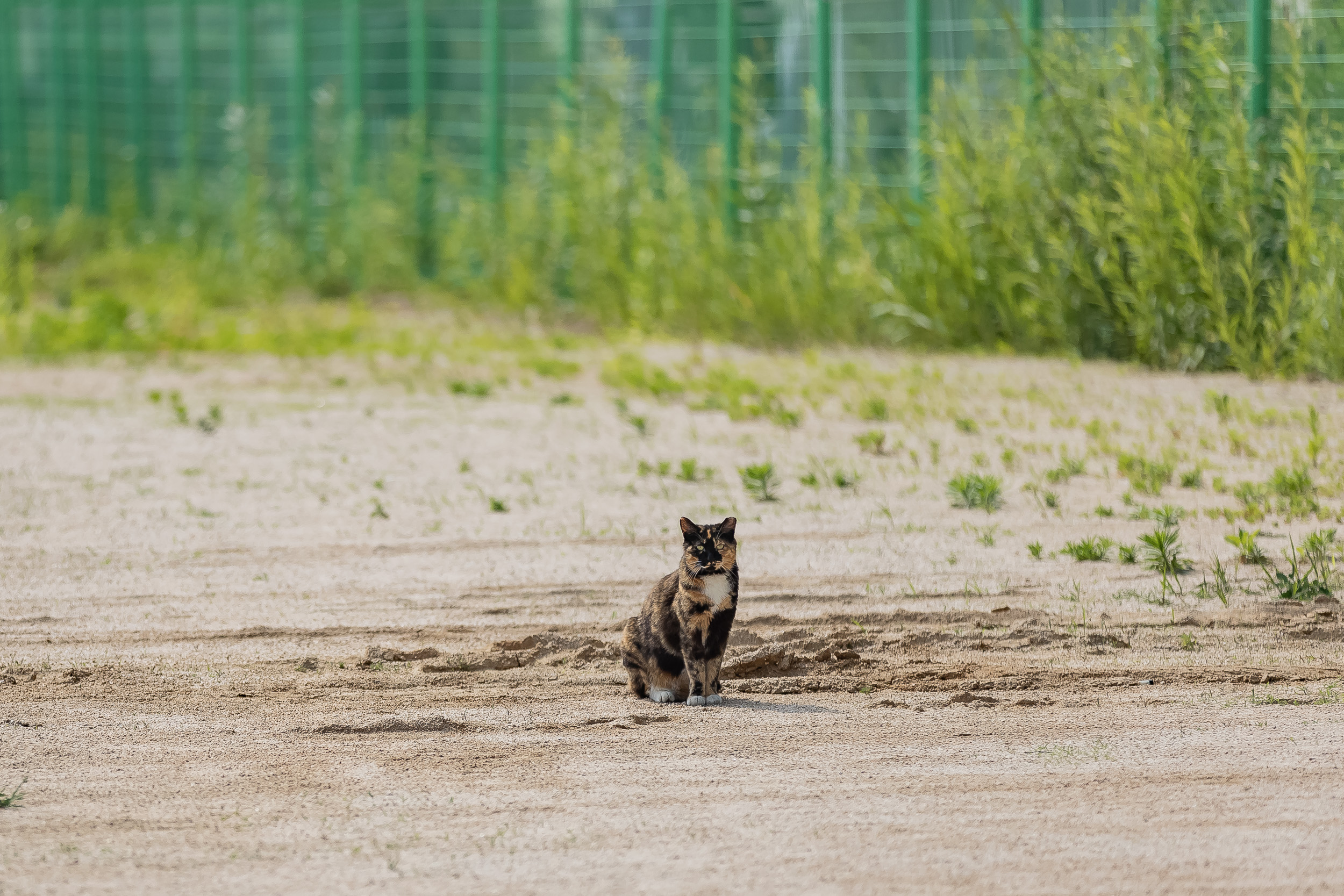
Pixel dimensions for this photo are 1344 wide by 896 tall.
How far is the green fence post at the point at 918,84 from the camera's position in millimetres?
12148

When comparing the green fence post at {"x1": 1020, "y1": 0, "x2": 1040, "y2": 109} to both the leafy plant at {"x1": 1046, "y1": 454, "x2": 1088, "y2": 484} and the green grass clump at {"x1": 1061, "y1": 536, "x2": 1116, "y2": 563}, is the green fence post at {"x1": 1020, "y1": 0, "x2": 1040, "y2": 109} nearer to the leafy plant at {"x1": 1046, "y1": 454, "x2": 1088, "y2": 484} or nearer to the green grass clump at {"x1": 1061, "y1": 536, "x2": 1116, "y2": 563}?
the leafy plant at {"x1": 1046, "y1": 454, "x2": 1088, "y2": 484}

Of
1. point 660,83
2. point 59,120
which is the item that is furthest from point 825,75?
point 59,120

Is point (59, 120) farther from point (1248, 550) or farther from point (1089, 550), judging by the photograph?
point (1248, 550)

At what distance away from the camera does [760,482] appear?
7590 millimetres

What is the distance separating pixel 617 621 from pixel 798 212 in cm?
746

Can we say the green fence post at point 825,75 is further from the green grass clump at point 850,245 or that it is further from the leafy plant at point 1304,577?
the leafy plant at point 1304,577

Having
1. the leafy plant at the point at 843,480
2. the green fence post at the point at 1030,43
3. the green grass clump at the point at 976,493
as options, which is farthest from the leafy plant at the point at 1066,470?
the green fence post at the point at 1030,43

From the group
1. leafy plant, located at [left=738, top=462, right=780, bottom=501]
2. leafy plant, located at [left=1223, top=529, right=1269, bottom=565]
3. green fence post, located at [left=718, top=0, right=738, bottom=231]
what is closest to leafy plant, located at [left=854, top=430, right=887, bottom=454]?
leafy plant, located at [left=738, top=462, right=780, bottom=501]

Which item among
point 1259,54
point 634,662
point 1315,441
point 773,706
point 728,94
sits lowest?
point 773,706

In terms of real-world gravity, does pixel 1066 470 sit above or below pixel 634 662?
above

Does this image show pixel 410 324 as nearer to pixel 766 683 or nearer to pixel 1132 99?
pixel 1132 99

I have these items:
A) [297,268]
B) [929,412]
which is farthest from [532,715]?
[297,268]

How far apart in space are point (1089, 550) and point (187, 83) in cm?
1796

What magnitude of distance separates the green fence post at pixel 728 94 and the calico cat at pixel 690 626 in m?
8.97
